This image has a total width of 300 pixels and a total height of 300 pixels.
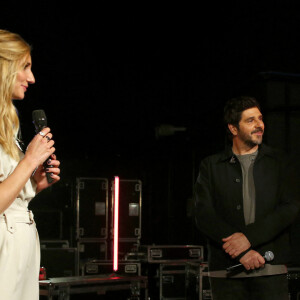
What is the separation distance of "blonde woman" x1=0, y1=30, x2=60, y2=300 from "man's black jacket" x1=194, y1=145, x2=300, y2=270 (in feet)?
3.25

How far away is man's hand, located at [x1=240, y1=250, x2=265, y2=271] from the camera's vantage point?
94.7 inches

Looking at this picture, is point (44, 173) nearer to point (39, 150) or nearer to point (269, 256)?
point (39, 150)

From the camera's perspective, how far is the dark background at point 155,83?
6.59 m

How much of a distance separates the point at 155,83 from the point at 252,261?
773 cm

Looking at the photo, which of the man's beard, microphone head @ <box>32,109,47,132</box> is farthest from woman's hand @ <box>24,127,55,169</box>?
the man's beard

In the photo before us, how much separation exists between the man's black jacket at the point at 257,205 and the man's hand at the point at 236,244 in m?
0.02

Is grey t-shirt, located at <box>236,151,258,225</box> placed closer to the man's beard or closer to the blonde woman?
the man's beard

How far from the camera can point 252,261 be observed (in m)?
2.41

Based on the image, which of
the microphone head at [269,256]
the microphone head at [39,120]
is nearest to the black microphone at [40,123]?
the microphone head at [39,120]

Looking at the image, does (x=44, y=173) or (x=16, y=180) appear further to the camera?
(x=44, y=173)

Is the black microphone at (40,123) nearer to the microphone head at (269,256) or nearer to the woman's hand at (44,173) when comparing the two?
the woman's hand at (44,173)

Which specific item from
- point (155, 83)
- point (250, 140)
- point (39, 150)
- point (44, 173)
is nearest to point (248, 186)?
point (250, 140)

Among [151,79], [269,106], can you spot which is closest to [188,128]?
[151,79]

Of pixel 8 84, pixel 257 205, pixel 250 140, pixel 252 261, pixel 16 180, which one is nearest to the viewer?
pixel 16 180
